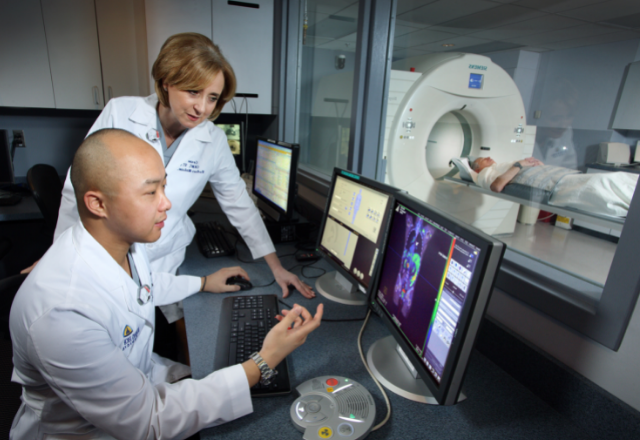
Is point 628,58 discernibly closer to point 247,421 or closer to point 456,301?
point 456,301

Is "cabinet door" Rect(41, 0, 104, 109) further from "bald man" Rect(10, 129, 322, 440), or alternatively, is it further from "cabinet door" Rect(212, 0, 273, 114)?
"bald man" Rect(10, 129, 322, 440)

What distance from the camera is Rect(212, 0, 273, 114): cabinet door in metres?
2.30

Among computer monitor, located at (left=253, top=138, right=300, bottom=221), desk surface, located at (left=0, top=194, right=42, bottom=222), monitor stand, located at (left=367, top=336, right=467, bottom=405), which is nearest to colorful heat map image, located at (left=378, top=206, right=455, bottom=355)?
monitor stand, located at (left=367, top=336, right=467, bottom=405)

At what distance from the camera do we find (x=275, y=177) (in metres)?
1.72

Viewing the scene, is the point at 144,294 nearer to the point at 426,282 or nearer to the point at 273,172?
the point at 426,282

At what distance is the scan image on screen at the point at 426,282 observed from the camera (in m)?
0.63

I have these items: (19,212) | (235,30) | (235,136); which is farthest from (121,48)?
(19,212)

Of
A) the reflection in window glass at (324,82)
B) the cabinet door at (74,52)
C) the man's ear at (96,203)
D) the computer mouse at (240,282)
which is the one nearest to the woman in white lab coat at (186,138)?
the computer mouse at (240,282)

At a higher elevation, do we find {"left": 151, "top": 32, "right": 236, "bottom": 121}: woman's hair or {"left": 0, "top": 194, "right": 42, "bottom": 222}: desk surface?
{"left": 151, "top": 32, "right": 236, "bottom": 121}: woman's hair

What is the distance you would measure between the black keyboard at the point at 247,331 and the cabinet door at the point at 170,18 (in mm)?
1810

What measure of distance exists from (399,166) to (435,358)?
1.20m

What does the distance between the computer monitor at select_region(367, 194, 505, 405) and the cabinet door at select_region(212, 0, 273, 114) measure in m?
1.94

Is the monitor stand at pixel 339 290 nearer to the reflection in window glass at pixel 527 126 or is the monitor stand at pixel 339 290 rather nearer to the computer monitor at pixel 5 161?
the reflection in window glass at pixel 527 126

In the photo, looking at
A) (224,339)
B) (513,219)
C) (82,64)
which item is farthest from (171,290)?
(82,64)
